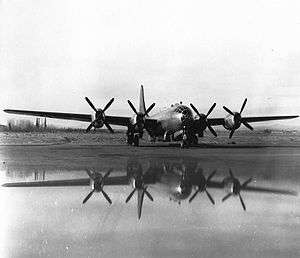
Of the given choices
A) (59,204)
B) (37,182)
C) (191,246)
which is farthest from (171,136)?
(191,246)

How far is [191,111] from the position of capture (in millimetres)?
32219

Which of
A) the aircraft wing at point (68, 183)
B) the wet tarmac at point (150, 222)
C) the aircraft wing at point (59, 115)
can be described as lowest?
the aircraft wing at point (68, 183)

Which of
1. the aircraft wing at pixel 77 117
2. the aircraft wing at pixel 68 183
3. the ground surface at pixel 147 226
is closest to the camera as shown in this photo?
the ground surface at pixel 147 226

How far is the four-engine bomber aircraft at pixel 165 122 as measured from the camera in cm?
3162

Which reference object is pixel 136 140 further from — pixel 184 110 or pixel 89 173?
pixel 89 173

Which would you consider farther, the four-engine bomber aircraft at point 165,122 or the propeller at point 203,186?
the four-engine bomber aircraft at point 165,122

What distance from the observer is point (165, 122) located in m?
33.6

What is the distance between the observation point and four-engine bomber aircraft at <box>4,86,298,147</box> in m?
31.6

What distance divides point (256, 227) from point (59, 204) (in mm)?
3736

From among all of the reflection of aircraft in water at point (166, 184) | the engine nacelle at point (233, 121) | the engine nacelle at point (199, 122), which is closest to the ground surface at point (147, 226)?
the reflection of aircraft in water at point (166, 184)

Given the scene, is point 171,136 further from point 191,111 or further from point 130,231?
point 130,231

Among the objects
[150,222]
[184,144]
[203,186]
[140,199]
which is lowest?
[184,144]

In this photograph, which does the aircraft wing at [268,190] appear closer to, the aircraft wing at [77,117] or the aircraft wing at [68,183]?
the aircraft wing at [68,183]

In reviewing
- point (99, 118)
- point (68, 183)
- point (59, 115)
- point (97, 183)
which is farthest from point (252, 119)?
point (68, 183)
